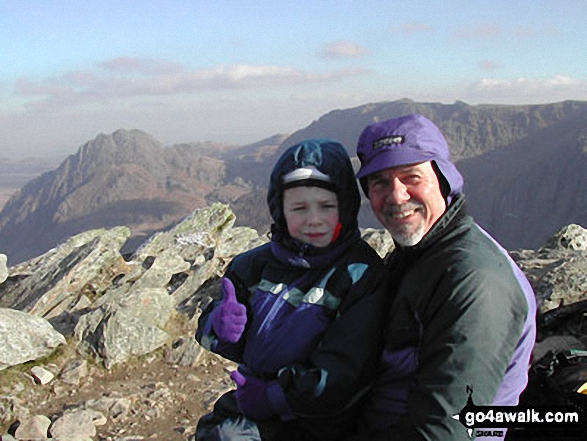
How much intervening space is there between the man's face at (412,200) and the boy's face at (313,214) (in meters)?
0.81

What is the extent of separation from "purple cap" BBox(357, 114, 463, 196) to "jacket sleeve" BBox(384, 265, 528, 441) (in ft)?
3.70

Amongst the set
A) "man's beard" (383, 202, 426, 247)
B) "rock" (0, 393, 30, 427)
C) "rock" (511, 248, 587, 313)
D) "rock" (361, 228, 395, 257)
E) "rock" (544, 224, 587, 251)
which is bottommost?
"rock" (544, 224, 587, 251)

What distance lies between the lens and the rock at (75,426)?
10539 mm

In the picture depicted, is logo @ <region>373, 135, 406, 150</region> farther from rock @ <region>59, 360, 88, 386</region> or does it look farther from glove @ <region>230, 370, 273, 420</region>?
rock @ <region>59, 360, 88, 386</region>

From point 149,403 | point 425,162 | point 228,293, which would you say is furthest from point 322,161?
point 149,403

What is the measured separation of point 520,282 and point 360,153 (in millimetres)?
1925

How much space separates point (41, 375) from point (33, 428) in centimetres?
196

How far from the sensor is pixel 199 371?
13.7 meters

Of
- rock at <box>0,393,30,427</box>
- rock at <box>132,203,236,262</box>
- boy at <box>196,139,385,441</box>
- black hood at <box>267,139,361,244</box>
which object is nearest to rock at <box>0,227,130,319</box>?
rock at <box>132,203,236,262</box>

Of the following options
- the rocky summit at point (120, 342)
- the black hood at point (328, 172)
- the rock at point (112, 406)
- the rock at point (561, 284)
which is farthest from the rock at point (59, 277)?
the rock at point (561, 284)

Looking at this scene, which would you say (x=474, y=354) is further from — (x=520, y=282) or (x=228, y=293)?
(x=228, y=293)

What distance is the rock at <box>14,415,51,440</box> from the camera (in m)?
10.5

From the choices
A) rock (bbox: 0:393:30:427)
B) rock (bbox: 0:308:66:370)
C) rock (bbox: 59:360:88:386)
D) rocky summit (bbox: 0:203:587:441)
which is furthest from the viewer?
rock (bbox: 59:360:88:386)

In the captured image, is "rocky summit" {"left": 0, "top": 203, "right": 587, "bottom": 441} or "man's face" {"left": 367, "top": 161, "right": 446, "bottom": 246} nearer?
"man's face" {"left": 367, "top": 161, "right": 446, "bottom": 246}
